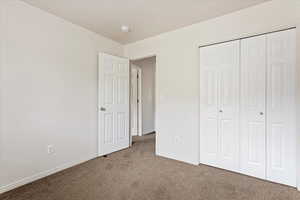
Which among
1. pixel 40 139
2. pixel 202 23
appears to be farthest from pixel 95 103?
pixel 202 23

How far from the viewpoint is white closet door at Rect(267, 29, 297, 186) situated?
184cm

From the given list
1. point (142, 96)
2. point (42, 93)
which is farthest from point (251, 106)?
point (142, 96)

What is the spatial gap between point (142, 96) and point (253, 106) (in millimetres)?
3091

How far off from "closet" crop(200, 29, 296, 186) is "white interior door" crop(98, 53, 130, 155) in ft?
5.27

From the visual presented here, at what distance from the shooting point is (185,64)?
2.65 m

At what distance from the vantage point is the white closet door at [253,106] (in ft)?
6.65

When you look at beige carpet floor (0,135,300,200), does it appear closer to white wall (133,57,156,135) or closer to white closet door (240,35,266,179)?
white closet door (240,35,266,179)

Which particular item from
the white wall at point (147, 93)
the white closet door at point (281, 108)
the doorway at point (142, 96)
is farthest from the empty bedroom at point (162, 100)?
the white wall at point (147, 93)

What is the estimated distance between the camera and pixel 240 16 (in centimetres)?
214

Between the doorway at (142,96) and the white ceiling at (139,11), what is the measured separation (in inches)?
74.2

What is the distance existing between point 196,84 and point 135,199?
184 centimetres

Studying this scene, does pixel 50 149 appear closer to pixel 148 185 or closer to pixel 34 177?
pixel 34 177

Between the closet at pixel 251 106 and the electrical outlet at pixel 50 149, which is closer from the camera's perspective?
the closet at pixel 251 106

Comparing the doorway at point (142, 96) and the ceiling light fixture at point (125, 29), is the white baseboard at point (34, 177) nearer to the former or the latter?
the doorway at point (142, 96)
